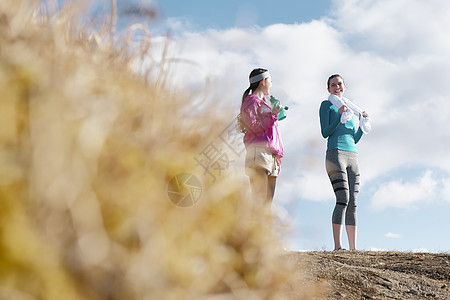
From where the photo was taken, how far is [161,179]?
3.04ft

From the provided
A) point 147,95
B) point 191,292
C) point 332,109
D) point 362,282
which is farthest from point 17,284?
point 332,109

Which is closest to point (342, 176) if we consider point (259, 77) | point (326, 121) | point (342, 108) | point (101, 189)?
point (326, 121)

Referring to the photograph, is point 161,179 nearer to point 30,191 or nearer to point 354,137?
point 30,191

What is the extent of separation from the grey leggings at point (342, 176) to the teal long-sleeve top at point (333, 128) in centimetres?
9

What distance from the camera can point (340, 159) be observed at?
18.2 ft

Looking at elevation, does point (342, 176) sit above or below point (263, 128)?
above

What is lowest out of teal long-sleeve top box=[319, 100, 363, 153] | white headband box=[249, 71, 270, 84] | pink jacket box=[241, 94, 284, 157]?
pink jacket box=[241, 94, 284, 157]

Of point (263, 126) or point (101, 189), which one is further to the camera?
point (263, 126)

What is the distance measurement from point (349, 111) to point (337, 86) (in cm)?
41

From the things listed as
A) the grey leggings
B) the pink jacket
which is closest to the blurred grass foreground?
the pink jacket

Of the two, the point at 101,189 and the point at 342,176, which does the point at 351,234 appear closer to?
the point at 342,176

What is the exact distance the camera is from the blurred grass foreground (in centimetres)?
76

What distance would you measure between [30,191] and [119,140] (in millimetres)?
196

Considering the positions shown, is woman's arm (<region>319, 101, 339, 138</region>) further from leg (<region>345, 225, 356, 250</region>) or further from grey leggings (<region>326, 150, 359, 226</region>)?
leg (<region>345, 225, 356, 250</region>)
